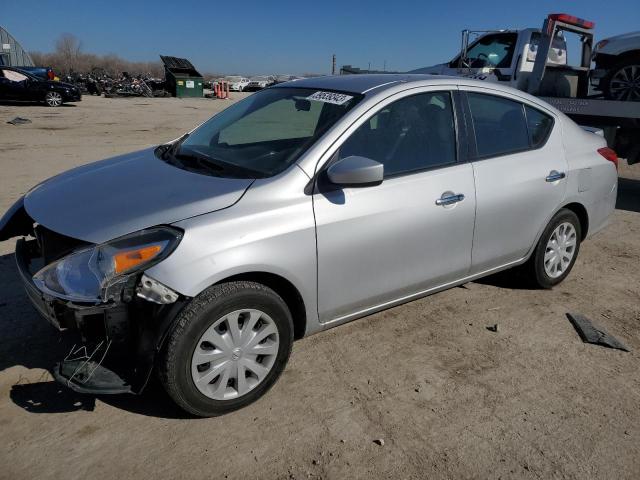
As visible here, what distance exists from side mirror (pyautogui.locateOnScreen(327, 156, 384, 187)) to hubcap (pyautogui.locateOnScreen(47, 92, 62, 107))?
21.7m

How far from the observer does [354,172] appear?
2.77m

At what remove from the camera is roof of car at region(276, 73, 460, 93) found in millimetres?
3355

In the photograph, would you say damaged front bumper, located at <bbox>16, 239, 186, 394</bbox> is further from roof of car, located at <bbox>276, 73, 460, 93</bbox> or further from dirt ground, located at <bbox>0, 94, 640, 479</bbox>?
roof of car, located at <bbox>276, 73, 460, 93</bbox>

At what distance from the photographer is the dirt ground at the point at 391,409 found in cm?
243

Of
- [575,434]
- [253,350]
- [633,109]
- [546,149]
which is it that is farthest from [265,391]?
[633,109]

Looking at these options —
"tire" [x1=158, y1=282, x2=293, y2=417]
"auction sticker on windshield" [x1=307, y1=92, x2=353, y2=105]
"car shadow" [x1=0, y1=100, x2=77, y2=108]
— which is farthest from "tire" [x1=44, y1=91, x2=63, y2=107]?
"tire" [x1=158, y1=282, x2=293, y2=417]

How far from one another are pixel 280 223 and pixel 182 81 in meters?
33.1

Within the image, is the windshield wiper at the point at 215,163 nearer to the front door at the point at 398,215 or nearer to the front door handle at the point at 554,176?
the front door at the point at 398,215

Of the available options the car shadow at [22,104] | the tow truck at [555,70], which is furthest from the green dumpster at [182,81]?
the tow truck at [555,70]

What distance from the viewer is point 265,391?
2.86 meters

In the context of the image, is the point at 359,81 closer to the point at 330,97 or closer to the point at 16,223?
the point at 330,97

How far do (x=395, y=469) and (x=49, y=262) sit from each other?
199 cm

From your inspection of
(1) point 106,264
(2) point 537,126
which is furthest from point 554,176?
(1) point 106,264

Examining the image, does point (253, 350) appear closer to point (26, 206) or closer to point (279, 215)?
point (279, 215)
